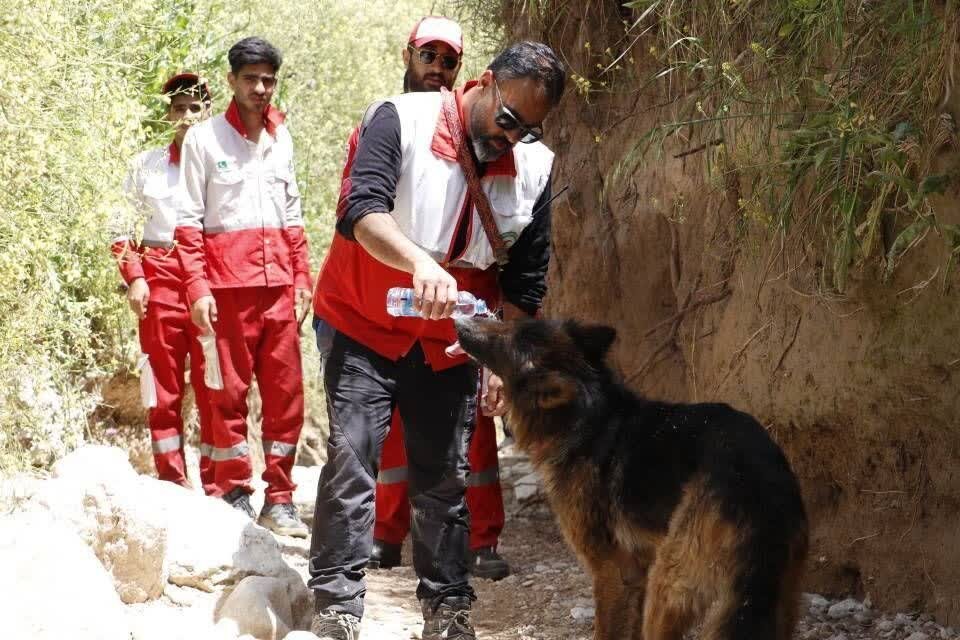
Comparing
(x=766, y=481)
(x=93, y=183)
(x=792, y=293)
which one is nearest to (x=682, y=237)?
(x=792, y=293)

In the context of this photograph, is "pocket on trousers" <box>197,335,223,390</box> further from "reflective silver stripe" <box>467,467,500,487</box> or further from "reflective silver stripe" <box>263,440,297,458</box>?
"reflective silver stripe" <box>467,467,500,487</box>

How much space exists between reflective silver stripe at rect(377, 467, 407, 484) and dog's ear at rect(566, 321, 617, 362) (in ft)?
8.29

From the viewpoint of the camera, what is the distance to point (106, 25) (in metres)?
6.64

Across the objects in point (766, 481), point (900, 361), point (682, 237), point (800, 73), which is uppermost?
point (800, 73)

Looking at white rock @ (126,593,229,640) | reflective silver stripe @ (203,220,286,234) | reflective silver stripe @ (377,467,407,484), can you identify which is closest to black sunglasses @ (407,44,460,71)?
reflective silver stripe @ (203,220,286,234)

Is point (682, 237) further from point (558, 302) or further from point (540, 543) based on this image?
point (540, 543)

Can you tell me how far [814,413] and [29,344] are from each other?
145 inches

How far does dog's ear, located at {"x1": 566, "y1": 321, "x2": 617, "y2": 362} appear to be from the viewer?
457 cm

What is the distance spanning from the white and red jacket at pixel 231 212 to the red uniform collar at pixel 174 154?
1.67 feet

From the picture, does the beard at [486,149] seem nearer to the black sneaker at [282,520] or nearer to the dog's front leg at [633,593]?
the dog's front leg at [633,593]

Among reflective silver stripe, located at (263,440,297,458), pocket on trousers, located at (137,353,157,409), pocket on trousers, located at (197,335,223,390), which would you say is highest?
pocket on trousers, located at (197,335,223,390)

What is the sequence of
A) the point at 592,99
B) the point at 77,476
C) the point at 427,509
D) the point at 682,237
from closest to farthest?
the point at 427,509 → the point at 77,476 → the point at 682,237 → the point at 592,99

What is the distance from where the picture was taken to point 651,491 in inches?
166

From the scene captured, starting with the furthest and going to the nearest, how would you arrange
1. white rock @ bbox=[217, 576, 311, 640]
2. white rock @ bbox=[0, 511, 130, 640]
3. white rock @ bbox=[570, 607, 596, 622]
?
white rock @ bbox=[570, 607, 596, 622] → white rock @ bbox=[217, 576, 311, 640] → white rock @ bbox=[0, 511, 130, 640]
